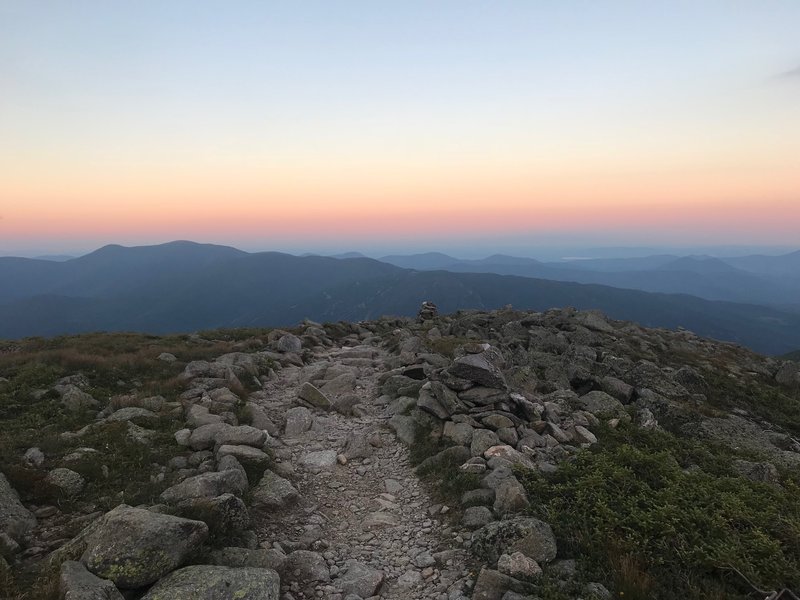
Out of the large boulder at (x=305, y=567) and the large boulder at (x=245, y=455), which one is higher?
the large boulder at (x=245, y=455)

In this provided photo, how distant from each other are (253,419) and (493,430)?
9448 millimetres

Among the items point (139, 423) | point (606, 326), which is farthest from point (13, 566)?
point (606, 326)

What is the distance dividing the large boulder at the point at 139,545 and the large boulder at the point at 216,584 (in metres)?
0.30

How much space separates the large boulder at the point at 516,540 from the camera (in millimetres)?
8758

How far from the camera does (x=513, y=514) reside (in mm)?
10164

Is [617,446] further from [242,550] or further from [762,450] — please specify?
[242,550]

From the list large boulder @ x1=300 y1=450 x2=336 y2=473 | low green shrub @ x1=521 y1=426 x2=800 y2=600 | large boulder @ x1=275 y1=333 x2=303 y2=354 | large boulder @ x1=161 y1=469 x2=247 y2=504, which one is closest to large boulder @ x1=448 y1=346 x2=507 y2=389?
low green shrub @ x1=521 y1=426 x2=800 y2=600

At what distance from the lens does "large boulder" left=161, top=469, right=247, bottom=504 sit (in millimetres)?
10134

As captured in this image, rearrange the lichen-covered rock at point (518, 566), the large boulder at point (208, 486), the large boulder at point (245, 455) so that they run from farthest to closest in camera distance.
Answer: the large boulder at point (245, 455) → the large boulder at point (208, 486) → the lichen-covered rock at point (518, 566)

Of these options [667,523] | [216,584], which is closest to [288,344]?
[216,584]

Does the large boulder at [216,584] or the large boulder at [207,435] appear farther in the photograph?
the large boulder at [207,435]

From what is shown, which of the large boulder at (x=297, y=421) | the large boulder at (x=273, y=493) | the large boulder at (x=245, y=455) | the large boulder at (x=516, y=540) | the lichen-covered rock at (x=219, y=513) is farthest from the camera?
the large boulder at (x=297, y=421)

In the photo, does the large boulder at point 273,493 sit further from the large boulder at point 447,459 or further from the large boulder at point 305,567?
the large boulder at point 447,459

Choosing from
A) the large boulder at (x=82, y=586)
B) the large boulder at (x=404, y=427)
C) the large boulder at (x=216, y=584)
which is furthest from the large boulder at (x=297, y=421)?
the large boulder at (x=82, y=586)
